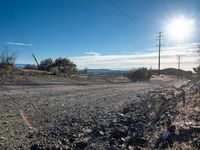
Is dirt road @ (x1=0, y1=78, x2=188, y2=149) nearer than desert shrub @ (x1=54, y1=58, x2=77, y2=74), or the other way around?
dirt road @ (x1=0, y1=78, x2=188, y2=149)

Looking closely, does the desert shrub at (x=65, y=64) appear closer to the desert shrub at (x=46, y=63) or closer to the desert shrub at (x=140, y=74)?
the desert shrub at (x=46, y=63)

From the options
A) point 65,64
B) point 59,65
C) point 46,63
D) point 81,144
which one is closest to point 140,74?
point 65,64

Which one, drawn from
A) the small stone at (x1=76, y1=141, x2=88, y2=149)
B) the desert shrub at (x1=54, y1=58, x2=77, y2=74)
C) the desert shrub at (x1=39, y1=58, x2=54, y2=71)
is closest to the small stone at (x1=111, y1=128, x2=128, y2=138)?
the small stone at (x1=76, y1=141, x2=88, y2=149)

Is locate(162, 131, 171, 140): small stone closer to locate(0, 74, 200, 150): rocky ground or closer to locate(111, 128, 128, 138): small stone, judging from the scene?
locate(0, 74, 200, 150): rocky ground

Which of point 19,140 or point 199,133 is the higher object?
point 199,133

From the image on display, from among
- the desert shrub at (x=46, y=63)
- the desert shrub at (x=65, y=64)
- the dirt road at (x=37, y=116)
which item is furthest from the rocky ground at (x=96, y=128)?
the desert shrub at (x=46, y=63)

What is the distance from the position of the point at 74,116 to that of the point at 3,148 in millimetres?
3376

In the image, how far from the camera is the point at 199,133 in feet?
17.8

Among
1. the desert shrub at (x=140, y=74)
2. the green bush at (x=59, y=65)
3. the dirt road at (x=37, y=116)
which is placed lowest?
the dirt road at (x=37, y=116)

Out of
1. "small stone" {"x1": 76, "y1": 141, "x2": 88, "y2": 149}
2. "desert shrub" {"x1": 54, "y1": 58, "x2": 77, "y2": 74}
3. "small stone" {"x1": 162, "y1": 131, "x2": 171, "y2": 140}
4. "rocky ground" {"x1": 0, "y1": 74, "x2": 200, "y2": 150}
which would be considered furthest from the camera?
"desert shrub" {"x1": 54, "y1": 58, "x2": 77, "y2": 74}

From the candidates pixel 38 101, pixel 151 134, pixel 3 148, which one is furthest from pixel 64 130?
pixel 38 101

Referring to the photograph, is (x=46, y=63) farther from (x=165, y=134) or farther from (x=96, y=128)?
(x=165, y=134)

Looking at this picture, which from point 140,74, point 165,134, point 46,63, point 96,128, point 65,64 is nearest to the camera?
point 165,134

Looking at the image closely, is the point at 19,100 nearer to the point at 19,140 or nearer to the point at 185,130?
the point at 19,140
